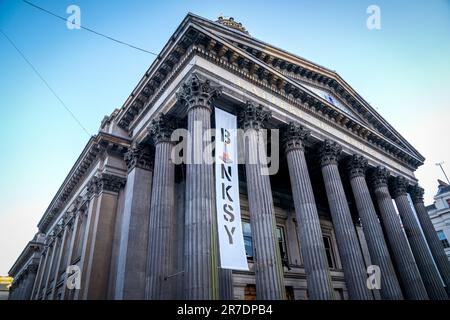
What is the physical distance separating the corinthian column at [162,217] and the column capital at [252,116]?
9.77 ft

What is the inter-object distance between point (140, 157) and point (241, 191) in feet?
20.2

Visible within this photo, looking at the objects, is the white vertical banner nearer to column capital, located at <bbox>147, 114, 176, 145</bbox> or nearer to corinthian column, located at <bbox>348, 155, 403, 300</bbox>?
column capital, located at <bbox>147, 114, 176, 145</bbox>

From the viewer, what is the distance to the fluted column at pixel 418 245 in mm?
16422

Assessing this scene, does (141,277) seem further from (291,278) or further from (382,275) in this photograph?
(382,275)

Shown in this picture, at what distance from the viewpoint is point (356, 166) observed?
1606cm

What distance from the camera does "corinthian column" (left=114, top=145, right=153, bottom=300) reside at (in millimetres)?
11344

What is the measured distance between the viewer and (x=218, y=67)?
11.9m

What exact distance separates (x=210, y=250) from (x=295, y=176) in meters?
5.69

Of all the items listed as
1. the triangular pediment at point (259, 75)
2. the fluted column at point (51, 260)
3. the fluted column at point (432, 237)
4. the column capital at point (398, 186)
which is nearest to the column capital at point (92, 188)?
the triangular pediment at point (259, 75)

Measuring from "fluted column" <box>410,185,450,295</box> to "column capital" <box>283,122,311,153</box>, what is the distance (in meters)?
12.9

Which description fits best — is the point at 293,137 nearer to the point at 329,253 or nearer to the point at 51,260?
the point at 329,253

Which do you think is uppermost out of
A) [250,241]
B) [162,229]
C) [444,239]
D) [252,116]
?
[444,239]

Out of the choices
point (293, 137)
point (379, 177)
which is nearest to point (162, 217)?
point (293, 137)
